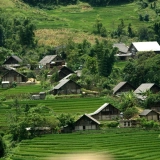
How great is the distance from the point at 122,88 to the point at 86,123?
13.1m

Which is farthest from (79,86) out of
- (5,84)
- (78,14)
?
(78,14)

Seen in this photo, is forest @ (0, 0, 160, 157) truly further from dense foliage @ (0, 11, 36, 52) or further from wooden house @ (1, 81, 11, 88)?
wooden house @ (1, 81, 11, 88)

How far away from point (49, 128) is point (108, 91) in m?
14.2

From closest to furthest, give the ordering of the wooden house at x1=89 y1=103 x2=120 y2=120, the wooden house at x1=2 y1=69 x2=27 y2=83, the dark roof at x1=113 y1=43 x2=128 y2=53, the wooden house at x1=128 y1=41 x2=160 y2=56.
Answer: the wooden house at x1=89 y1=103 x2=120 y2=120
the wooden house at x1=2 y1=69 x2=27 y2=83
the wooden house at x1=128 y1=41 x2=160 y2=56
the dark roof at x1=113 y1=43 x2=128 y2=53

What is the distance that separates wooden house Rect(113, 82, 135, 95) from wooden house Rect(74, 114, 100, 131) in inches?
480

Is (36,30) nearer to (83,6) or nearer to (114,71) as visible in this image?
(83,6)

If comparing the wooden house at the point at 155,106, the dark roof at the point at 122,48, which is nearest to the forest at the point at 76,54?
the wooden house at the point at 155,106

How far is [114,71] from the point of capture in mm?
68375

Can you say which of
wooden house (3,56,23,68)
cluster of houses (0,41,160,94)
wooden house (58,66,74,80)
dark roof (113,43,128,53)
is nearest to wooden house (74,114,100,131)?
cluster of houses (0,41,160,94)

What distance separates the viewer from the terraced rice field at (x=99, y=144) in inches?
1518

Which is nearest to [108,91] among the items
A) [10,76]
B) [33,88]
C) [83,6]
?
[33,88]

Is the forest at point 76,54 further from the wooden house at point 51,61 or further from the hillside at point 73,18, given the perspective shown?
the wooden house at point 51,61

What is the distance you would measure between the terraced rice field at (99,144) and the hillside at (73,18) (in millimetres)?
40298

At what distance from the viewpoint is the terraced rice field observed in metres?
38.6
